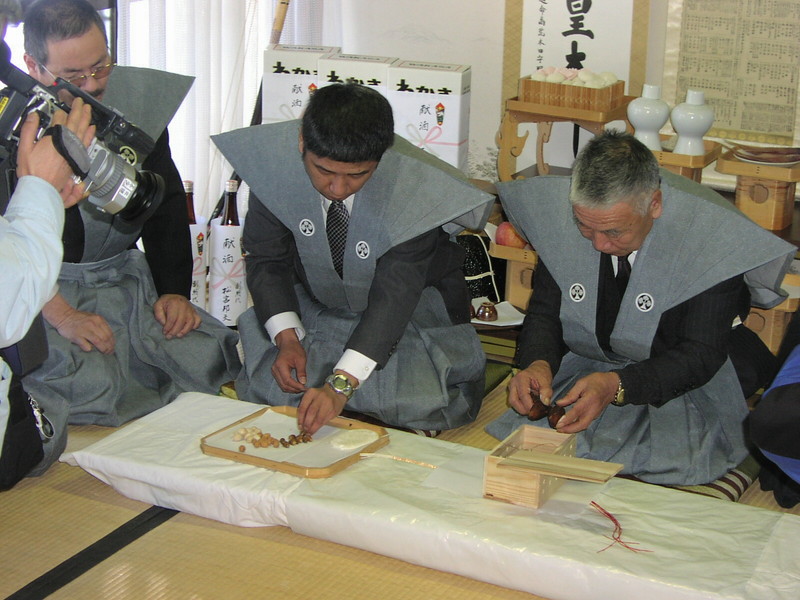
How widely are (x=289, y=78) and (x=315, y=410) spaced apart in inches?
68.2

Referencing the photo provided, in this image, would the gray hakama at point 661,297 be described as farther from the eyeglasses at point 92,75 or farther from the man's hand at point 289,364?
the eyeglasses at point 92,75

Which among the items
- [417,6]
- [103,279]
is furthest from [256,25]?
[103,279]

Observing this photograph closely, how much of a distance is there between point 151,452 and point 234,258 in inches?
56.7

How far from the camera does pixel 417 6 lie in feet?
14.0

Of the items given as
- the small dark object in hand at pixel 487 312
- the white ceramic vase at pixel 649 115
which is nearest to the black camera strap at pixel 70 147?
the small dark object in hand at pixel 487 312

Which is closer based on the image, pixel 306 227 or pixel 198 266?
pixel 306 227

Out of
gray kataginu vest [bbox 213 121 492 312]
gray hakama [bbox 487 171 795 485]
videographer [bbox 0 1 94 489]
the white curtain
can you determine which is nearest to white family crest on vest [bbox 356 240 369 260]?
gray kataginu vest [bbox 213 121 492 312]

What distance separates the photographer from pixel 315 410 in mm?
2197

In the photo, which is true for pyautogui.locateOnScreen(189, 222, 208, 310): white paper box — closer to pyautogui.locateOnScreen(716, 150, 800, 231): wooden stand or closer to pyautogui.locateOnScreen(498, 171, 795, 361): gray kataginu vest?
pyautogui.locateOnScreen(498, 171, 795, 361): gray kataginu vest

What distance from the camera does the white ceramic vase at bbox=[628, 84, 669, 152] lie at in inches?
128

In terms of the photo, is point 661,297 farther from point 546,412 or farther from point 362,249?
point 362,249

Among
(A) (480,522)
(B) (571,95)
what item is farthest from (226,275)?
(A) (480,522)

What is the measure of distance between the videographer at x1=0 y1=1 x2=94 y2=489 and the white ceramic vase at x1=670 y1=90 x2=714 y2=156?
2.07 meters

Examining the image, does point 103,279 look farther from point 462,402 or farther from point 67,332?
point 462,402
